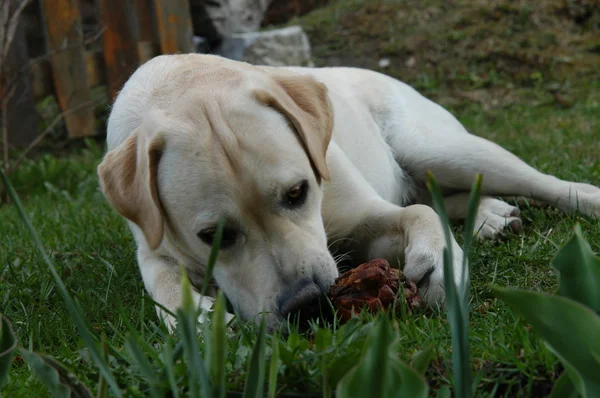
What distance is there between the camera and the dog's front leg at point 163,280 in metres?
2.68

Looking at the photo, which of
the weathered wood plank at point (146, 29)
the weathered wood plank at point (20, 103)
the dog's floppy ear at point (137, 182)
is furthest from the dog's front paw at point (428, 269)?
the weathered wood plank at point (20, 103)

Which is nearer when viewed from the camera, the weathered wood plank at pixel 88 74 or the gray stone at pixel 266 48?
the weathered wood plank at pixel 88 74

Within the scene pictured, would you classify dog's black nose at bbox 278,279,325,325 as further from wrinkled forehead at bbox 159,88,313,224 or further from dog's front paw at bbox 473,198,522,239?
dog's front paw at bbox 473,198,522,239

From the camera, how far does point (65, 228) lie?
14.4ft

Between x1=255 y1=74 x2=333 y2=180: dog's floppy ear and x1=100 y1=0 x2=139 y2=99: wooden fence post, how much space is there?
4.24 meters

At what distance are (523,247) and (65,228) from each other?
257 centimetres

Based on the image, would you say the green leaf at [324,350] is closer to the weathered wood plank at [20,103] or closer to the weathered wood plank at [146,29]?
the weathered wood plank at [146,29]

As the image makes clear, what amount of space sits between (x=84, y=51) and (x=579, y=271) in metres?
6.14

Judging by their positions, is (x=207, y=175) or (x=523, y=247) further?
(x=523, y=247)

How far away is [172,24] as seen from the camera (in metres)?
6.87

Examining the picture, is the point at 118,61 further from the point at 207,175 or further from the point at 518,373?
the point at 518,373

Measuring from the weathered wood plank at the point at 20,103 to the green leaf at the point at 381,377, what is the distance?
19.7 ft

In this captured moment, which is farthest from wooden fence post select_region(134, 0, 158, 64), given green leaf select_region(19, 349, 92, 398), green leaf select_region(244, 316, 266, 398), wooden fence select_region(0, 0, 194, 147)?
green leaf select_region(244, 316, 266, 398)

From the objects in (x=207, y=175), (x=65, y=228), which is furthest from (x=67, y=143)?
(x=207, y=175)
